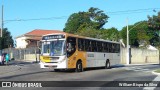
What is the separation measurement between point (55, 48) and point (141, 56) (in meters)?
42.0

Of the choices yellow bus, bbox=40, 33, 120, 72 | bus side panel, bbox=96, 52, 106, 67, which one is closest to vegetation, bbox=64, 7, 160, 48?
bus side panel, bbox=96, 52, 106, 67

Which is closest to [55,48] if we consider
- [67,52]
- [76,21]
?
[67,52]

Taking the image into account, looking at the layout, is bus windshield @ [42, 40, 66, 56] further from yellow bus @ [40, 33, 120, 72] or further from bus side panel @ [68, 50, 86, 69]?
bus side panel @ [68, 50, 86, 69]

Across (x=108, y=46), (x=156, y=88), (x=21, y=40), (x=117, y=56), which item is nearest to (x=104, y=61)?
(x=108, y=46)

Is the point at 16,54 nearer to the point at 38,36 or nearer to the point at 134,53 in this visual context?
the point at 134,53

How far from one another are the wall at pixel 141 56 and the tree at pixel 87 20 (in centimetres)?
4371

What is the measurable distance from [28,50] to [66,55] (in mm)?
56678

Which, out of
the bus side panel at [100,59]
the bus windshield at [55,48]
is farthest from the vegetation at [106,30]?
the bus windshield at [55,48]

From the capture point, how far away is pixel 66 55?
1014 inches

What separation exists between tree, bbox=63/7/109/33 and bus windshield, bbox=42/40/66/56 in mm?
84082

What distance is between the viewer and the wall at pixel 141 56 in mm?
63625

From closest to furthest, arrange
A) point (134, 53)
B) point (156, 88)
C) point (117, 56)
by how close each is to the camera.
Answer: point (156, 88), point (117, 56), point (134, 53)

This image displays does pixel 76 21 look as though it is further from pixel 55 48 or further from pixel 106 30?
pixel 55 48

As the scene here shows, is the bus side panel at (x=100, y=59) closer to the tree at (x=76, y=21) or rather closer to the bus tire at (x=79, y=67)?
the bus tire at (x=79, y=67)
